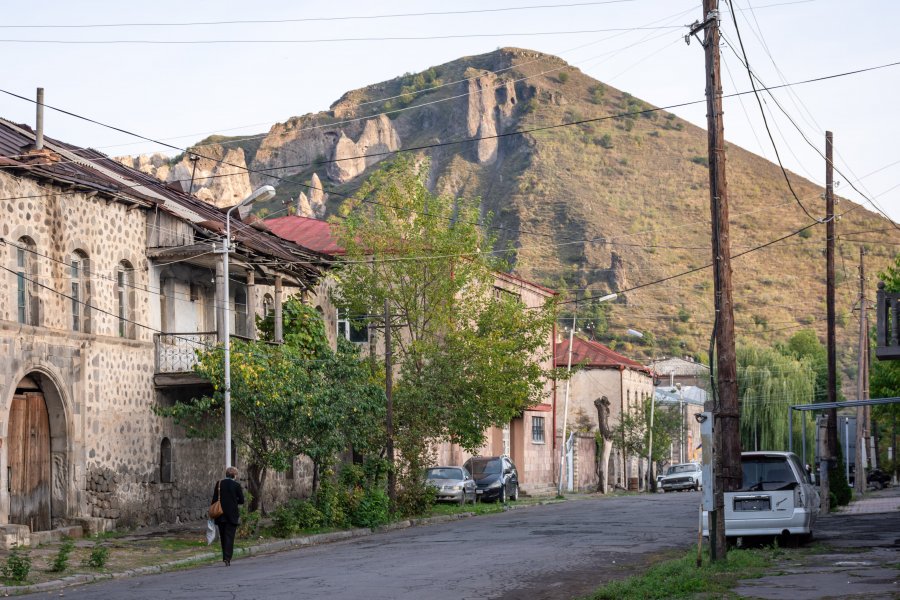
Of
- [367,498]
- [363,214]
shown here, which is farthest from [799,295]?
[367,498]

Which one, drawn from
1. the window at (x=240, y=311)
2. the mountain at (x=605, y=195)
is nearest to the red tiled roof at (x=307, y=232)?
the window at (x=240, y=311)

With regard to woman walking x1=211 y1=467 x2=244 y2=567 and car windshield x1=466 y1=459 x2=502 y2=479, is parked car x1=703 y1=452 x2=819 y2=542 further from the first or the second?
car windshield x1=466 y1=459 x2=502 y2=479

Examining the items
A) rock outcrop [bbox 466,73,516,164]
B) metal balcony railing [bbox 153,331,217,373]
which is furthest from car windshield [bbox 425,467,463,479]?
rock outcrop [bbox 466,73,516,164]

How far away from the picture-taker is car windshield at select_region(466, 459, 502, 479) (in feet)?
141

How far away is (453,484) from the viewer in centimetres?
3853

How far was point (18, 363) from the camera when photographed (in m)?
23.8

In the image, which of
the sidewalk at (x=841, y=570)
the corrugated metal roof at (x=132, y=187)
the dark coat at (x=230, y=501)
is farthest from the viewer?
the corrugated metal roof at (x=132, y=187)

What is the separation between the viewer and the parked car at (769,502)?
1973 cm

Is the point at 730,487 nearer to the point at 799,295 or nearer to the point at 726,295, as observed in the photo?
the point at 726,295

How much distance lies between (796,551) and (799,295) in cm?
9143

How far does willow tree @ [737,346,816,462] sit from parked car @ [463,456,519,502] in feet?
91.1

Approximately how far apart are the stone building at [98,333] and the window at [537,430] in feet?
84.9

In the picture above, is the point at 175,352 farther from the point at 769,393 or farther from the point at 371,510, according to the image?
the point at 769,393

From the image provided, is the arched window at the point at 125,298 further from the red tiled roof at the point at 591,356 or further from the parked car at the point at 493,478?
the red tiled roof at the point at 591,356
